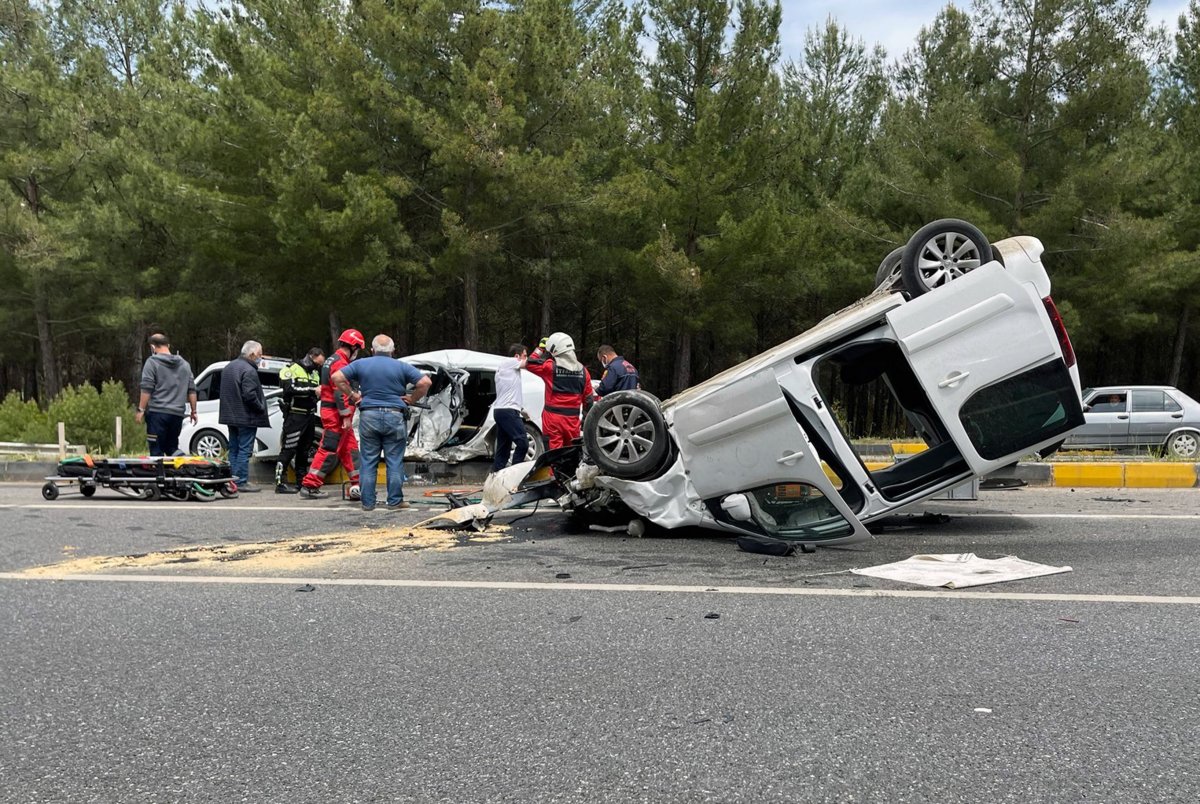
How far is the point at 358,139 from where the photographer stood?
59.7ft

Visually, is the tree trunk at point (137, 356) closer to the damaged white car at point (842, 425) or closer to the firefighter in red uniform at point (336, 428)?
the firefighter in red uniform at point (336, 428)

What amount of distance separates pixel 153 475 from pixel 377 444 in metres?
2.52

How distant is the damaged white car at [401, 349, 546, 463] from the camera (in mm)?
11414

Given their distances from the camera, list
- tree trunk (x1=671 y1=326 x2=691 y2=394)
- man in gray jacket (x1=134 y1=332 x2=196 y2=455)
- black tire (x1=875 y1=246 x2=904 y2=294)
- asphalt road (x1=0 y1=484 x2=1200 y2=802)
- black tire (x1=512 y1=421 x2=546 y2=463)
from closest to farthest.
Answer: asphalt road (x1=0 y1=484 x2=1200 y2=802) < black tire (x1=875 y1=246 x2=904 y2=294) < man in gray jacket (x1=134 y1=332 x2=196 y2=455) < black tire (x1=512 y1=421 x2=546 y2=463) < tree trunk (x1=671 y1=326 x2=691 y2=394)

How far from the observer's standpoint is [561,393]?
943 centimetres

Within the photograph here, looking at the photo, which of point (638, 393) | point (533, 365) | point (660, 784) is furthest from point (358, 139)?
point (660, 784)

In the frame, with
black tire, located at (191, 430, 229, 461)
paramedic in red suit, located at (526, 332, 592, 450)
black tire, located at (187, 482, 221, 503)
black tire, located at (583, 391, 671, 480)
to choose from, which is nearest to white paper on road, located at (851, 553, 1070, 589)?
black tire, located at (583, 391, 671, 480)

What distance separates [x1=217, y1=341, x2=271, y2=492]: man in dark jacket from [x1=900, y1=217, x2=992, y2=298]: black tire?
7.01 metres

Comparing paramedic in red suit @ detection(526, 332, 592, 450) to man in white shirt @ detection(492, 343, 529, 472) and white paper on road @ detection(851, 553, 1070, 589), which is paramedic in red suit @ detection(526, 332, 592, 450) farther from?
white paper on road @ detection(851, 553, 1070, 589)

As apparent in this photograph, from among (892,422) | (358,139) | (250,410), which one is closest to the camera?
(250,410)

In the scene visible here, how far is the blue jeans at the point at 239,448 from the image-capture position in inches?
407

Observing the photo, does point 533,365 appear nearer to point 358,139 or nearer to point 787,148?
point 358,139

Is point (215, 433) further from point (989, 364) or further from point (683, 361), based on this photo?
point (683, 361)

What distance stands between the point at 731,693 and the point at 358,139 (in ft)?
55.2
